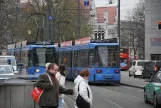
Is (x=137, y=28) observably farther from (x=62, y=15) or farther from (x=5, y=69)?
(x=5, y=69)

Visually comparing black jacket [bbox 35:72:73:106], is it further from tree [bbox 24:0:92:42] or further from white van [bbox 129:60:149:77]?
tree [bbox 24:0:92:42]

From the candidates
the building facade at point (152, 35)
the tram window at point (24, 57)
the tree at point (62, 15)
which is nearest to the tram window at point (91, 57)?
the tram window at point (24, 57)

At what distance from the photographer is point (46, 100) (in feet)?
30.0

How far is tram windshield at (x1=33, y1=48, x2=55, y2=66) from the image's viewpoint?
3201 centimetres

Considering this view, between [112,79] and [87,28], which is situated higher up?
[87,28]

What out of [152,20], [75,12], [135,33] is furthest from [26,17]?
[135,33]

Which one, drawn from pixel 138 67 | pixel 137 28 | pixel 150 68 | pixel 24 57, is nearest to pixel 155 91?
pixel 24 57

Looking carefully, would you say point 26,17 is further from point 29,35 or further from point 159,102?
point 159,102

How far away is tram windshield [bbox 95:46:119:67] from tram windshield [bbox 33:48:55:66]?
3529 mm

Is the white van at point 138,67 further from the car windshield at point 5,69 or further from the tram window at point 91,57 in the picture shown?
the car windshield at point 5,69

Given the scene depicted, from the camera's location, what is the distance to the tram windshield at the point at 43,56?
32.0 meters

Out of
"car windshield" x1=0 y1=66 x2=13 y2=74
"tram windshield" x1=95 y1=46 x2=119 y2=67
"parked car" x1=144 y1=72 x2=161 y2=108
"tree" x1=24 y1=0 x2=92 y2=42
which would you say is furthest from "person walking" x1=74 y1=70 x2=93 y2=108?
"tree" x1=24 y1=0 x2=92 y2=42

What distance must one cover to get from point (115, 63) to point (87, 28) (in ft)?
147

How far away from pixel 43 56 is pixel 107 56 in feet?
15.3
